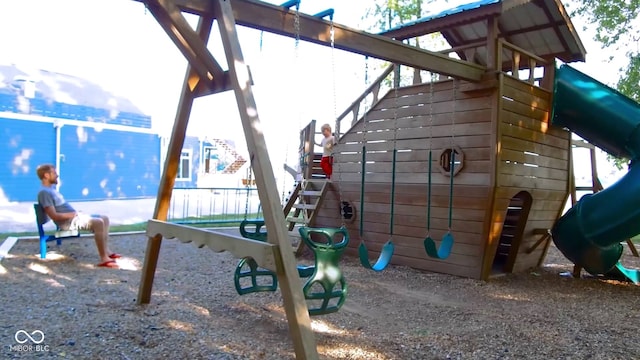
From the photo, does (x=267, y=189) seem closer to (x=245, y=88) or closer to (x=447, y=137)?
(x=245, y=88)

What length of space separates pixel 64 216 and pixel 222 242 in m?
4.11

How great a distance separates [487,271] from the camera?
653cm

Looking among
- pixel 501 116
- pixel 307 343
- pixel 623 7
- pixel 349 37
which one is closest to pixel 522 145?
pixel 501 116

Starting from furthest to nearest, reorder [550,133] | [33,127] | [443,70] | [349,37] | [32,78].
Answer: [32,78], [33,127], [550,133], [443,70], [349,37]

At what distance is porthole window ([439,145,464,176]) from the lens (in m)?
6.74

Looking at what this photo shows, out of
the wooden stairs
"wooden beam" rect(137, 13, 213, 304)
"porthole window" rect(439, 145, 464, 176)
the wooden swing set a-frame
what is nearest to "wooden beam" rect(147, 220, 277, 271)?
the wooden swing set a-frame

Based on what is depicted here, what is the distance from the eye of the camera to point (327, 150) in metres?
8.95

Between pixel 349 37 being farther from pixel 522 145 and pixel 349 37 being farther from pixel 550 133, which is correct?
pixel 550 133

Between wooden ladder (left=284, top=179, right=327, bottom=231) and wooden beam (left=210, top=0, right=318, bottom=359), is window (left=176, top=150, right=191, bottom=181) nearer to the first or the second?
wooden ladder (left=284, top=179, right=327, bottom=231)

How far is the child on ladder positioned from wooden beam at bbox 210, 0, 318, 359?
5.03 metres

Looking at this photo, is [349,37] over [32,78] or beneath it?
beneath

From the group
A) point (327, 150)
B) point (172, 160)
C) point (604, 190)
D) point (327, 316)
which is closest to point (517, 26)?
point (604, 190)

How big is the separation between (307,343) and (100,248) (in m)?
4.81

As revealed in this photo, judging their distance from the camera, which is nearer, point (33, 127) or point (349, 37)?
point (349, 37)
